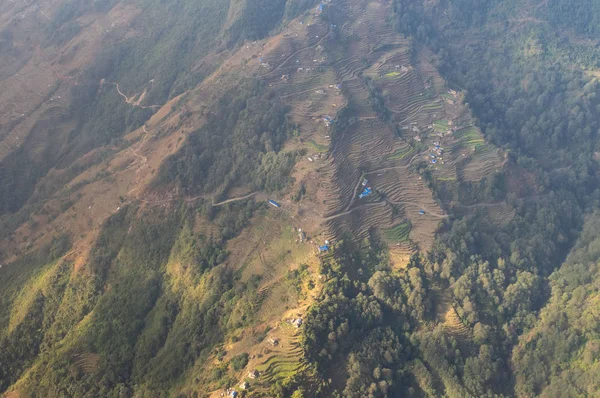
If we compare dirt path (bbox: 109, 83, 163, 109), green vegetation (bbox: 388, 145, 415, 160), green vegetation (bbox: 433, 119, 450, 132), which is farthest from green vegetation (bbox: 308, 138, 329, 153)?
dirt path (bbox: 109, 83, 163, 109)

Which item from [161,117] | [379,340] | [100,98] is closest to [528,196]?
[379,340]

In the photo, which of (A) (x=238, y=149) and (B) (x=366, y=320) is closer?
(B) (x=366, y=320)

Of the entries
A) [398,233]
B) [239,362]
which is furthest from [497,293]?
[239,362]

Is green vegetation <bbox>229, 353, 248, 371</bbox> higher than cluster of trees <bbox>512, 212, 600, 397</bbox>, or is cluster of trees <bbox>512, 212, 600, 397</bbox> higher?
green vegetation <bbox>229, 353, 248, 371</bbox>

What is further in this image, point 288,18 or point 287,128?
point 288,18

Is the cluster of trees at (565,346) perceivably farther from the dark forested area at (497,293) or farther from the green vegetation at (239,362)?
the green vegetation at (239,362)

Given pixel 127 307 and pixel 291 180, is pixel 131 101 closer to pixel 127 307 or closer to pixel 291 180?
pixel 291 180

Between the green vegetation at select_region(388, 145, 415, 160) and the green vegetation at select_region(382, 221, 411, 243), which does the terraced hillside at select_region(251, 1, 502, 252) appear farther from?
the green vegetation at select_region(382, 221, 411, 243)

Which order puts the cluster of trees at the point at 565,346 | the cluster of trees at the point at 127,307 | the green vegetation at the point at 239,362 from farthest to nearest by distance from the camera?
the cluster of trees at the point at 565,346 < the cluster of trees at the point at 127,307 < the green vegetation at the point at 239,362

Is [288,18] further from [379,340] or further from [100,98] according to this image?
[379,340]

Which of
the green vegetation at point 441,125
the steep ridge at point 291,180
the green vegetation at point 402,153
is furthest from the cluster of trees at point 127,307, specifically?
the green vegetation at point 441,125

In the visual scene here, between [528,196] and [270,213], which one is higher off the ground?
[270,213]
